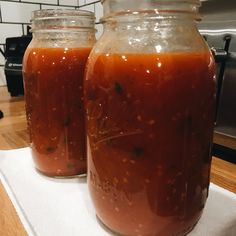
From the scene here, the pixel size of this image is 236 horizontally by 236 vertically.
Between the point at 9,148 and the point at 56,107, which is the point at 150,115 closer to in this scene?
the point at 56,107

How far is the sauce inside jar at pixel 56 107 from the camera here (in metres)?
0.46

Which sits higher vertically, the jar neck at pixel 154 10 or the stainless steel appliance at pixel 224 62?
the jar neck at pixel 154 10

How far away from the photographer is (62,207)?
43 cm

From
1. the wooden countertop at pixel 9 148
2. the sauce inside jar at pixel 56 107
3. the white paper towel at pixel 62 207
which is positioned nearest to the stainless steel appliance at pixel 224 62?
the wooden countertop at pixel 9 148

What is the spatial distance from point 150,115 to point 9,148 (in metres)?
0.45

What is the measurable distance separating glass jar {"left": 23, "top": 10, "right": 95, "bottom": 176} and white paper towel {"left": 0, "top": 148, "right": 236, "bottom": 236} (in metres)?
0.04

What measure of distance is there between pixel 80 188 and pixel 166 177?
192 millimetres

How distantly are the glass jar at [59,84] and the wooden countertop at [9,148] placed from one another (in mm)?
110

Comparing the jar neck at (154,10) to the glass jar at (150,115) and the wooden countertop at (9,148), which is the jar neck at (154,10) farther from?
the wooden countertop at (9,148)

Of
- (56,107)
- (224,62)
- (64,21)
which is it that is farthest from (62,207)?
(224,62)

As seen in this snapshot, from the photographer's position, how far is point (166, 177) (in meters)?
0.34

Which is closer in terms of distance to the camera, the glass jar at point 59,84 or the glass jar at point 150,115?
the glass jar at point 150,115

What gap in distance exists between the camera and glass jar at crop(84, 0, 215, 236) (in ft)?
1.03

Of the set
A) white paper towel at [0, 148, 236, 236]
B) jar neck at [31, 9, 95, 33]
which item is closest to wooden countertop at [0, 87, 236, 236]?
white paper towel at [0, 148, 236, 236]
